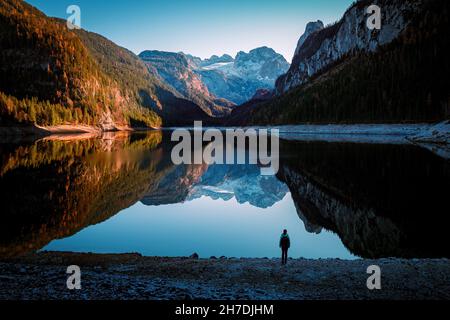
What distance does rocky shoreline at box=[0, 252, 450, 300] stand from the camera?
9203 millimetres

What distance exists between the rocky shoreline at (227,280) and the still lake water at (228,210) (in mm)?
3003

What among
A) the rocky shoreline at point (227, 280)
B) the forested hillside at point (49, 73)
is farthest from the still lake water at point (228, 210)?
the forested hillside at point (49, 73)

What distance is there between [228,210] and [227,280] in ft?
50.0

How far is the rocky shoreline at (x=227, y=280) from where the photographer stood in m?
9.20

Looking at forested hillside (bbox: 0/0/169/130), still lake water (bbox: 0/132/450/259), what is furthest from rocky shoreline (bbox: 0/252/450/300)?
forested hillside (bbox: 0/0/169/130)

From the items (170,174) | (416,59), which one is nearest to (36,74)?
(170,174)

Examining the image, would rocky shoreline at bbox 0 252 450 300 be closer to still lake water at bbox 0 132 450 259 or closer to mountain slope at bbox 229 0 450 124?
still lake water at bbox 0 132 450 259

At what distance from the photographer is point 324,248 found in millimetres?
17625

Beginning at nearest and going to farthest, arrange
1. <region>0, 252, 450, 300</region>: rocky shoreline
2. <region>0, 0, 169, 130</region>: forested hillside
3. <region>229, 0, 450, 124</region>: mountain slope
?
<region>0, 252, 450, 300</region>: rocky shoreline < <region>229, 0, 450, 124</region>: mountain slope < <region>0, 0, 169, 130</region>: forested hillside

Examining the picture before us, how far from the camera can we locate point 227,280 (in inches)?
440

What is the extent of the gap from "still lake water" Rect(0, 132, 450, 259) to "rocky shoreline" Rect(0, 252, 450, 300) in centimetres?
300

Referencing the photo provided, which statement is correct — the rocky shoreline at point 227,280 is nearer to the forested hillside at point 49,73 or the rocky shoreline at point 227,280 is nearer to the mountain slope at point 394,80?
the mountain slope at point 394,80

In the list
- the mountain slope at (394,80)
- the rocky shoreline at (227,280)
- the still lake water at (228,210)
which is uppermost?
the mountain slope at (394,80)

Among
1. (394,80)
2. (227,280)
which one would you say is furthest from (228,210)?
(394,80)
